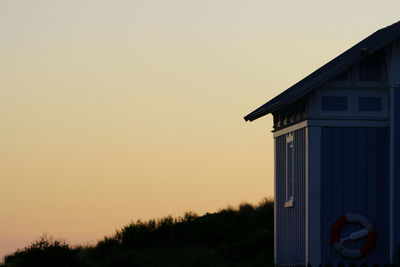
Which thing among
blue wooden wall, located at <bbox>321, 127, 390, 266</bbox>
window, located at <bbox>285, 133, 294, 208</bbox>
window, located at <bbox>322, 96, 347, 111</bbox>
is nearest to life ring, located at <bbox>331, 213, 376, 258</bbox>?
blue wooden wall, located at <bbox>321, 127, 390, 266</bbox>

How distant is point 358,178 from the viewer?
19750 millimetres

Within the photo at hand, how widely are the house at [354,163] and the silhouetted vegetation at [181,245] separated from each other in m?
7.58

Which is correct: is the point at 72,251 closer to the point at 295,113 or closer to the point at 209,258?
the point at 209,258

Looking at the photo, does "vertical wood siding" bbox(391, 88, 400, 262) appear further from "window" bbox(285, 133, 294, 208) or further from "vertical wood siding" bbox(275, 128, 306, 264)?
"window" bbox(285, 133, 294, 208)

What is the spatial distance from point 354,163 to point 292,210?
263cm

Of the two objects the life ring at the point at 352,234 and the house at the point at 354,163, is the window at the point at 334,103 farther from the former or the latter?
the life ring at the point at 352,234

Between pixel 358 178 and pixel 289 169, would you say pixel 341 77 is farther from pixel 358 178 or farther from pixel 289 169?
pixel 289 169

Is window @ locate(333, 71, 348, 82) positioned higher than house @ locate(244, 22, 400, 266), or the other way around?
window @ locate(333, 71, 348, 82)

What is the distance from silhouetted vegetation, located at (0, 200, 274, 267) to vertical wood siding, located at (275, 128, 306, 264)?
4132 millimetres

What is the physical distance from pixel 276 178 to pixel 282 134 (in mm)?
1601

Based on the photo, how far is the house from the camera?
19.5 m

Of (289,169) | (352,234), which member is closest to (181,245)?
(289,169)

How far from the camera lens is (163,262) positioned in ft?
101

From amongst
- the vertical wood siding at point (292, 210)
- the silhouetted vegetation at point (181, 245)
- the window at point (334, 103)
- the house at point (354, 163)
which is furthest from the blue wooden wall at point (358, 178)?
the silhouetted vegetation at point (181, 245)
